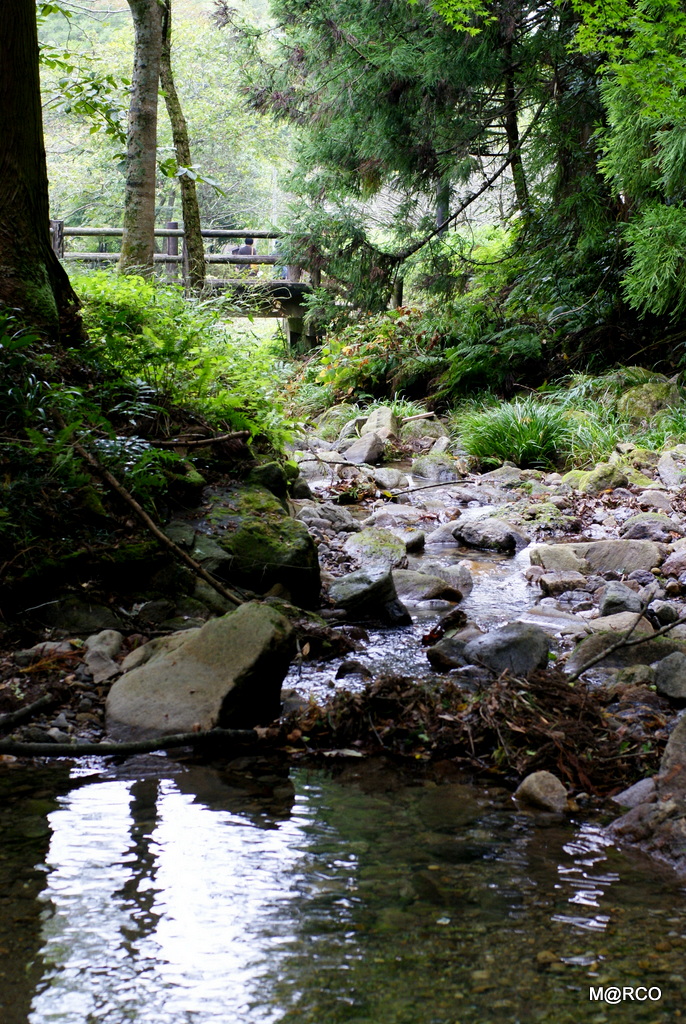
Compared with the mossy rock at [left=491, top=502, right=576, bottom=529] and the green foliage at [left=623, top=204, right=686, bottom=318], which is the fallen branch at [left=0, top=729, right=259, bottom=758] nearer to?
the mossy rock at [left=491, top=502, right=576, bottom=529]

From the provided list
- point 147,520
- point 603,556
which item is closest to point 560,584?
point 603,556

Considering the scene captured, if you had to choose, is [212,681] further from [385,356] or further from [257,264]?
[257,264]

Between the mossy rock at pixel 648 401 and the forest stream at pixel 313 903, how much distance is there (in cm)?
745

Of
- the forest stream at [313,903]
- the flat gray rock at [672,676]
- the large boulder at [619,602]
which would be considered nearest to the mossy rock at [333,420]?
the large boulder at [619,602]

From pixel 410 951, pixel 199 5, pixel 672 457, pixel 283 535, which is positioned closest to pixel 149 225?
pixel 283 535

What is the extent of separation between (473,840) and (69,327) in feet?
12.4

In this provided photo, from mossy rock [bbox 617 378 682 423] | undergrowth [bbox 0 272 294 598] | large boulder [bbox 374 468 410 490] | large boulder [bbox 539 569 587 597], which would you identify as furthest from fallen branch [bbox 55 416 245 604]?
mossy rock [bbox 617 378 682 423]

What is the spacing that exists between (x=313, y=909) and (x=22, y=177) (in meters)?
4.16

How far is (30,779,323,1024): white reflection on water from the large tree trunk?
10.1 feet

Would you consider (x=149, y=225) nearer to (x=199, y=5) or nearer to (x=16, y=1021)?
A: (x=16, y=1021)

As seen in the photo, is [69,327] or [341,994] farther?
[69,327]

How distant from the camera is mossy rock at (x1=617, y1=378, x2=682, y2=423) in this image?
8.99 meters

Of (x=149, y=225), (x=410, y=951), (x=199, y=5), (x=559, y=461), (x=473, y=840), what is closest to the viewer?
(x=410, y=951)

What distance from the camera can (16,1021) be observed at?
4.13 ft
